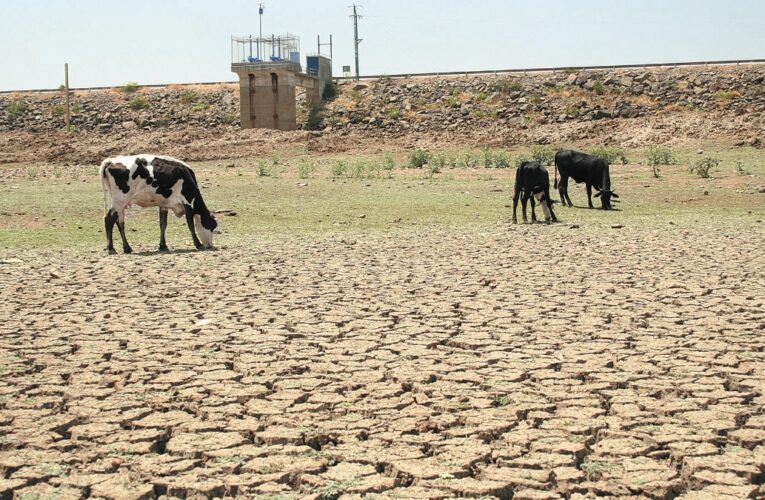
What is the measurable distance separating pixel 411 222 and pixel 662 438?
13.5m

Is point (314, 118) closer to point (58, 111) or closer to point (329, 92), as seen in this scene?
point (329, 92)

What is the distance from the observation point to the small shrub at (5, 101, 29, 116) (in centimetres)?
5969

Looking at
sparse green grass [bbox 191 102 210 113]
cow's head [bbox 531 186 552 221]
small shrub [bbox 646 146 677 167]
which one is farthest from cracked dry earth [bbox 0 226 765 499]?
sparse green grass [bbox 191 102 210 113]

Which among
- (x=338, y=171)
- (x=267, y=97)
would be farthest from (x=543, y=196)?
(x=267, y=97)

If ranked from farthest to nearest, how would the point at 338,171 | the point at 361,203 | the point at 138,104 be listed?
the point at 138,104, the point at 338,171, the point at 361,203

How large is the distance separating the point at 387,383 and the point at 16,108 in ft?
193

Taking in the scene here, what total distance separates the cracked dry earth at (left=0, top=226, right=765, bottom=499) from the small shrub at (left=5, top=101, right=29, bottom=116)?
170ft

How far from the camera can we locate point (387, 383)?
6309mm

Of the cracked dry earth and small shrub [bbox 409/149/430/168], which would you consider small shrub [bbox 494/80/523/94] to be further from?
the cracked dry earth

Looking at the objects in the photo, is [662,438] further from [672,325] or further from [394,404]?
[672,325]

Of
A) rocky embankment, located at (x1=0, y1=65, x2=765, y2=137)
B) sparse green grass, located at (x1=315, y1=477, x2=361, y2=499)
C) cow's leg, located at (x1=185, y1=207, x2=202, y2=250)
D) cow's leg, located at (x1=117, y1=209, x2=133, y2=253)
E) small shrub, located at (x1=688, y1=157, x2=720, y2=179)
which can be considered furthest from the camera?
rocky embankment, located at (x1=0, y1=65, x2=765, y2=137)

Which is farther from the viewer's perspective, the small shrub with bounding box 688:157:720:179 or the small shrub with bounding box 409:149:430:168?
the small shrub with bounding box 409:149:430:168

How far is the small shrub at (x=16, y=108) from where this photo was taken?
5969 cm

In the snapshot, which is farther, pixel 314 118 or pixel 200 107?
pixel 200 107
